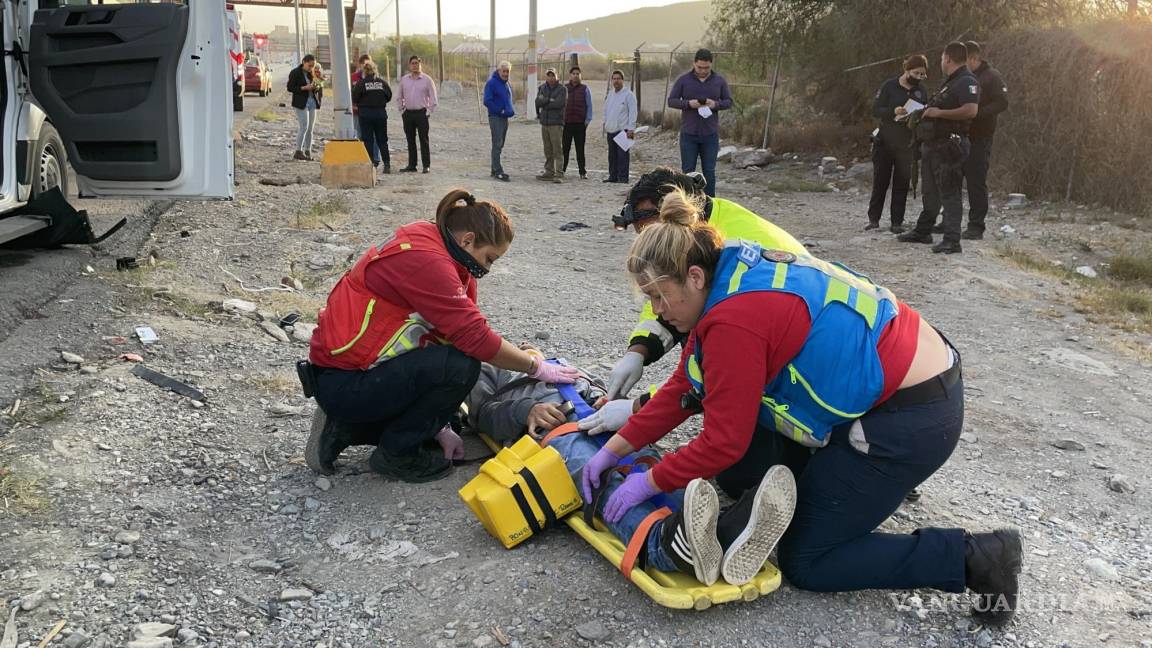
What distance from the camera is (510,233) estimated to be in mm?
3160

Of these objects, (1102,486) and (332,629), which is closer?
(332,629)

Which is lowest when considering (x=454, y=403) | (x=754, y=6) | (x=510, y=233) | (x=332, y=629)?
(x=332, y=629)

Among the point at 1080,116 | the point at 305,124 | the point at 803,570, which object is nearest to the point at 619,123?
the point at 305,124

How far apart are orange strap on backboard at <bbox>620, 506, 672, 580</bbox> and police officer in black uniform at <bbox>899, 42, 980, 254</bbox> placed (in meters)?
6.23

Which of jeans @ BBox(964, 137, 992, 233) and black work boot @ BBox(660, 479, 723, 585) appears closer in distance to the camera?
black work boot @ BBox(660, 479, 723, 585)

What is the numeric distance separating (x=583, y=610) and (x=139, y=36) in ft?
16.0

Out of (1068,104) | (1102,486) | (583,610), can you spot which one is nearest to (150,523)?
(583,610)

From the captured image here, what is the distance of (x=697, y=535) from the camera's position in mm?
2389

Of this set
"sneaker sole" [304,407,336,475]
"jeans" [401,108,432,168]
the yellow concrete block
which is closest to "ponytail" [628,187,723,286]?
"sneaker sole" [304,407,336,475]

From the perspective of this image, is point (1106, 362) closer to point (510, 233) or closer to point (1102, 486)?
point (1102, 486)

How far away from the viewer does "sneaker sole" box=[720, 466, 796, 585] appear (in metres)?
2.42

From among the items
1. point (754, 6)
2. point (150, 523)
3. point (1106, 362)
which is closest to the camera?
point (150, 523)

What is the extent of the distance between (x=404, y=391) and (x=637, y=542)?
3.51 ft

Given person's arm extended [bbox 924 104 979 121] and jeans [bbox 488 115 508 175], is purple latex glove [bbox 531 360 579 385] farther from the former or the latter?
jeans [bbox 488 115 508 175]
